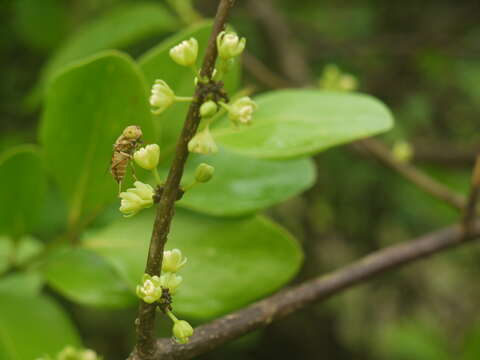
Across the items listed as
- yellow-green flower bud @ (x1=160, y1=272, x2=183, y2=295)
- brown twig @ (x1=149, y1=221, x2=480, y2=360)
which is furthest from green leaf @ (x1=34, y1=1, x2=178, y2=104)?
yellow-green flower bud @ (x1=160, y1=272, x2=183, y2=295)

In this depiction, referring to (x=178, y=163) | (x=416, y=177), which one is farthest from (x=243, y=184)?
(x=416, y=177)

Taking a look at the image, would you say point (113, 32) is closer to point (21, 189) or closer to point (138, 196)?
point (21, 189)

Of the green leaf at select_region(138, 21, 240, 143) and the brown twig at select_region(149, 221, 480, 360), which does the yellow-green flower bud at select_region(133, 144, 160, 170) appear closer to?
the brown twig at select_region(149, 221, 480, 360)

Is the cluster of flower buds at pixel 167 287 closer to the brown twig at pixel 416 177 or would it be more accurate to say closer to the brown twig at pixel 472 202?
the brown twig at pixel 472 202

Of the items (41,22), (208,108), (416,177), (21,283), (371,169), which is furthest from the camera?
(371,169)

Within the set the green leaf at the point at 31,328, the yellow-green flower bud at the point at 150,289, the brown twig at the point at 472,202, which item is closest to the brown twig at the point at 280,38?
the brown twig at the point at 472,202

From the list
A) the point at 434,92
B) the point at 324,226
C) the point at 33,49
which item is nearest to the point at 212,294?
the point at 33,49
